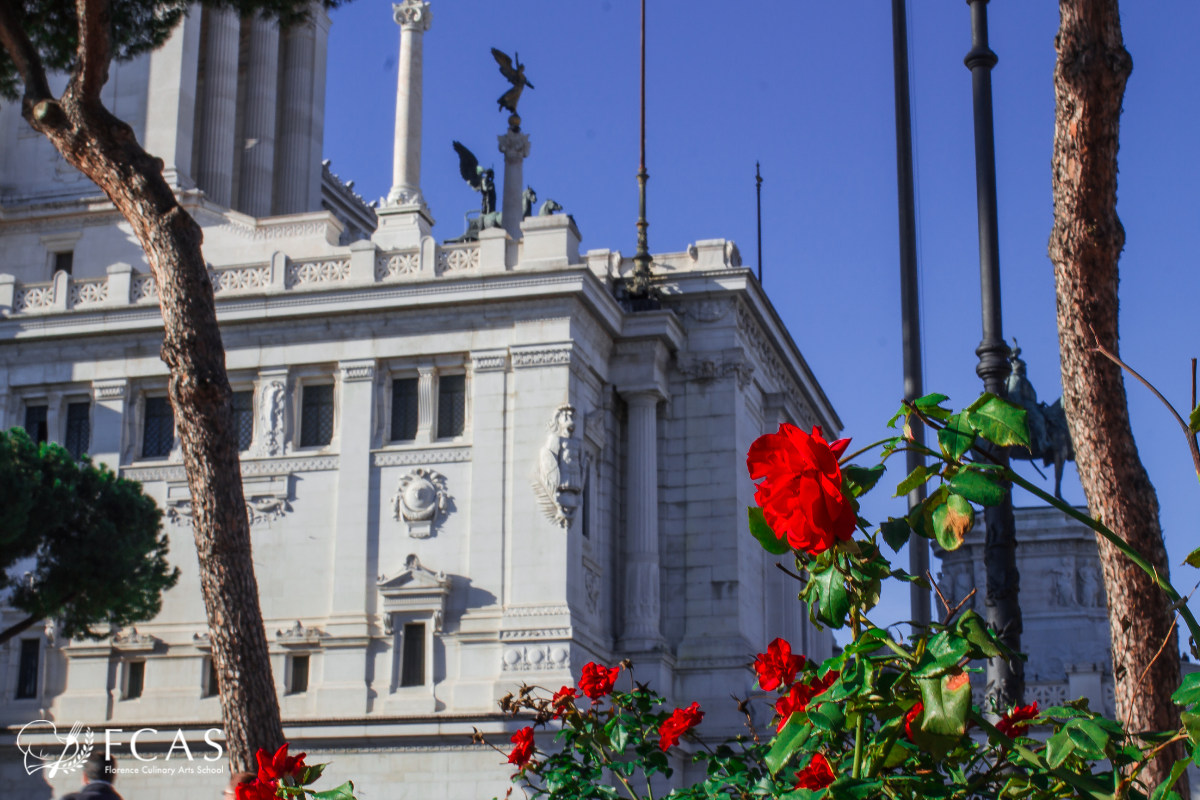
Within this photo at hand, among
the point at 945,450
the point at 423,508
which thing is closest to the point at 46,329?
the point at 423,508

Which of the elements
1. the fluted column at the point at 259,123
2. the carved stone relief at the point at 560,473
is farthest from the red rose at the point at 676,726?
the fluted column at the point at 259,123

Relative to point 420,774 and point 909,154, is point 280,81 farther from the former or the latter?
point 909,154

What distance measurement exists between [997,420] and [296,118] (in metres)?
50.2

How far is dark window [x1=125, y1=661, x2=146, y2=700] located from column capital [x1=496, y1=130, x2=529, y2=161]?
16.8 metres

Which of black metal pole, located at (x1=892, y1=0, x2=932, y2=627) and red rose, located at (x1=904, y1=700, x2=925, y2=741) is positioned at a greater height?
black metal pole, located at (x1=892, y1=0, x2=932, y2=627)

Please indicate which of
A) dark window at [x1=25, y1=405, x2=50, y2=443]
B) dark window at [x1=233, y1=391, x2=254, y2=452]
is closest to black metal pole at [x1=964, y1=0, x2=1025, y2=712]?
dark window at [x1=233, y1=391, x2=254, y2=452]

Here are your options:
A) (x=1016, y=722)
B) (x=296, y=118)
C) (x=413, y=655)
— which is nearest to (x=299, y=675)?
(x=413, y=655)

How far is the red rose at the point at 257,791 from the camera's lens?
5501 mm

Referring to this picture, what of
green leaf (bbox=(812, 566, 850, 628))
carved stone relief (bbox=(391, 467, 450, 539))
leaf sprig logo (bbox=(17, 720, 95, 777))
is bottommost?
leaf sprig logo (bbox=(17, 720, 95, 777))

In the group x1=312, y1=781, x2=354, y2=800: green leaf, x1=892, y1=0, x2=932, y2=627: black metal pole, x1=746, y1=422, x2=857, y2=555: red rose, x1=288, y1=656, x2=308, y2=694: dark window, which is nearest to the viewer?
x1=746, y1=422, x2=857, y2=555: red rose

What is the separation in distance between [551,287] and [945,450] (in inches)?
1081

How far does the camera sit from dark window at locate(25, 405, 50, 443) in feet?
112

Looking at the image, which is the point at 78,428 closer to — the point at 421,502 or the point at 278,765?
the point at 421,502

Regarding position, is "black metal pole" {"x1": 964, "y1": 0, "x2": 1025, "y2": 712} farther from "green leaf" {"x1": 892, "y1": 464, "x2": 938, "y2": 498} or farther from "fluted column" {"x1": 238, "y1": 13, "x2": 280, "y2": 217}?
"fluted column" {"x1": 238, "y1": 13, "x2": 280, "y2": 217}
